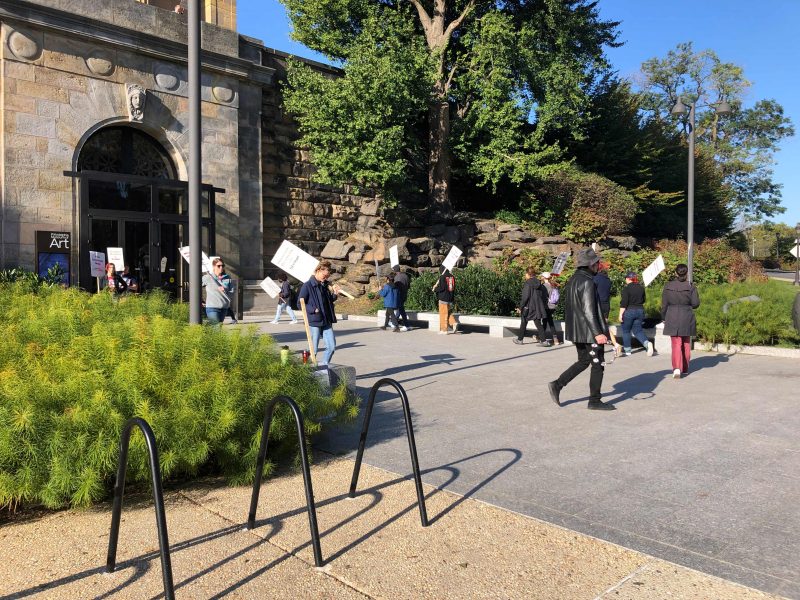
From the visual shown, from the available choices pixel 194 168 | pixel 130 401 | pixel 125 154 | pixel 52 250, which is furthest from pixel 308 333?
pixel 125 154

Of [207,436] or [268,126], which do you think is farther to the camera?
[268,126]

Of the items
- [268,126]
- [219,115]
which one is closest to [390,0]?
[268,126]

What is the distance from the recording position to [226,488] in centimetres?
480

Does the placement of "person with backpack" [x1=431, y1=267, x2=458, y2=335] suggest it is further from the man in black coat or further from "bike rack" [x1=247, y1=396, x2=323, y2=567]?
"bike rack" [x1=247, y1=396, x2=323, y2=567]

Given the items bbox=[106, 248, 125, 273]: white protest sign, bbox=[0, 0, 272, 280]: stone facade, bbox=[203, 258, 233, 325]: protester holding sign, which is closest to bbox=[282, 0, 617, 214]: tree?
bbox=[0, 0, 272, 280]: stone facade

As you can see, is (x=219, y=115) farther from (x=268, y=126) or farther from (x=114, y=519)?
(x=114, y=519)

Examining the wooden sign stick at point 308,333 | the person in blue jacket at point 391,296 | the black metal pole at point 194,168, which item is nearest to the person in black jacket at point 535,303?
the person in blue jacket at point 391,296

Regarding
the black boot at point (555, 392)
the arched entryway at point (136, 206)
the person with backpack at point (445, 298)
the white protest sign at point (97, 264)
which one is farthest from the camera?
the arched entryway at point (136, 206)

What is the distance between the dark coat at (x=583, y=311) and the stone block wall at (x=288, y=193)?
17602 millimetres

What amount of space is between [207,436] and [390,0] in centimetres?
2605

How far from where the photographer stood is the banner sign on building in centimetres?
1744

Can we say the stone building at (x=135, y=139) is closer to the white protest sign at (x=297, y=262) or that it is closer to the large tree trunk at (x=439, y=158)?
the large tree trunk at (x=439, y=158)

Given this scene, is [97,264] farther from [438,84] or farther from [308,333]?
[438,84]

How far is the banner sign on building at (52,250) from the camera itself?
57.2 ft
